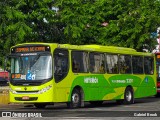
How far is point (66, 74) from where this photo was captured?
71.9 ft

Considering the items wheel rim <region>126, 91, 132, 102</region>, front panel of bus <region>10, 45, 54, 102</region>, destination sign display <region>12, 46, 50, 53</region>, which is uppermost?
destination sign display <region>12, 46, 50, 53</region>

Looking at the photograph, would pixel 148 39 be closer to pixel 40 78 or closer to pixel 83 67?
pixel 83 67

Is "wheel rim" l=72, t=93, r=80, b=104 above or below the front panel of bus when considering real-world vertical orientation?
below

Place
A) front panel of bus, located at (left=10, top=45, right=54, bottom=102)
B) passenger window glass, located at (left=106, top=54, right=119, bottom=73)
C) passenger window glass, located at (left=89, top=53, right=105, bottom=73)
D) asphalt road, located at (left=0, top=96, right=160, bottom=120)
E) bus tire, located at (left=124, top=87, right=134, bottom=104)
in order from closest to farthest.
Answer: asphalt road, located at (left=0, top=96, right=160, bottom=120) → front panel of bus, located at (left=10, top=45, right=54, bottom=102) → passenger window glass, located at (left=89, top=53, right=105, bottom=73) → passenger window glass, located at (left=106, top=54, right=119, bottom=73) → bus tire, located at (left=124, top=87, right=134, bottom=104)

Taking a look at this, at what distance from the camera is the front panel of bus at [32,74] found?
21.2 metres

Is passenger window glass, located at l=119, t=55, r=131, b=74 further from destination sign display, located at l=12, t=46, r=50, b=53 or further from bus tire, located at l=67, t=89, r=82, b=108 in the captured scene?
destination sign display, located at l=12, t=46, r=50, b=53

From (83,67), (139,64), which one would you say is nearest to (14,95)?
(83,67)

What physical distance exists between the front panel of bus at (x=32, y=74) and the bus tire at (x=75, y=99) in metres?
1.50

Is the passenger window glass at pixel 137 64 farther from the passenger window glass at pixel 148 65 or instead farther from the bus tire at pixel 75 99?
the bus tire at pixel 75 99

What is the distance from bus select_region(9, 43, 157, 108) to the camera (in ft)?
69.7

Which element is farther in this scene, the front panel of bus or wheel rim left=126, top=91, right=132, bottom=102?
wheel rim left=126, top=91, right=132, bottom=102

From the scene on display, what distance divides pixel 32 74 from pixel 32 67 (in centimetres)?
30

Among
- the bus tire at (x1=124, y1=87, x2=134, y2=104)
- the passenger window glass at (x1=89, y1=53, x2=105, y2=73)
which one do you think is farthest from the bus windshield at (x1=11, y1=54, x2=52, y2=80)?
the bus tire at (x1=124, y1=87, x2=134, y2=104)

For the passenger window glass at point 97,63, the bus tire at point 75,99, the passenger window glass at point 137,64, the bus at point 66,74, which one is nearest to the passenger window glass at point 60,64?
the bus at point 66,74
